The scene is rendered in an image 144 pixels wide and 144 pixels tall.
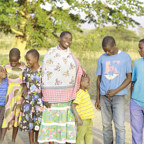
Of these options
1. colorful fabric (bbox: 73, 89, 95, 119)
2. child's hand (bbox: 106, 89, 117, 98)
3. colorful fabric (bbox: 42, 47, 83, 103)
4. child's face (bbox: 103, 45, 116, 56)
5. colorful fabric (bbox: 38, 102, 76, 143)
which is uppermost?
child's face (bbox: 103, 45, 116, 56)

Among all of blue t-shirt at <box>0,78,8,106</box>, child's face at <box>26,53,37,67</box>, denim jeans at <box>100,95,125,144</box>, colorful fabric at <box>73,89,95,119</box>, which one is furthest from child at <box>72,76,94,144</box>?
blue t-shirt at <box>0,78,8,106</box>

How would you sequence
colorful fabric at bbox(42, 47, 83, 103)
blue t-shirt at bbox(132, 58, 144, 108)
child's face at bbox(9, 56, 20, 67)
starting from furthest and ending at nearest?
child's face at bbox(9, 56, 20, 67) < colorful fabric at bbox(42, 47, 83, 103) < blue t-shirt at bbox(132, 58, 144, 108)

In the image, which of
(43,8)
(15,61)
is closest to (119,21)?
(43,8)

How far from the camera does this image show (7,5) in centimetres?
1313

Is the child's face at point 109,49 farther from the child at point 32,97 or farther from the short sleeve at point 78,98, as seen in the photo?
the child at point 32,97

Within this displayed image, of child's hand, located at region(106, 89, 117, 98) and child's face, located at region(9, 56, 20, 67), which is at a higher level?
child's face, located at region(9, 56, 20, 67)

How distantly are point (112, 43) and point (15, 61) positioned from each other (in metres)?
1.40

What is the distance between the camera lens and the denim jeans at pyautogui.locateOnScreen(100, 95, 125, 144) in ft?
10.7

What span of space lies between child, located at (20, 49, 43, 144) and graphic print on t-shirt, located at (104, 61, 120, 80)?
88 centimetres

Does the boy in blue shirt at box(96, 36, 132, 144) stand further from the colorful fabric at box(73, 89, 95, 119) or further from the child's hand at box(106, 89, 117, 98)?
the colorful fabric at box(73, 89, 95, 119)

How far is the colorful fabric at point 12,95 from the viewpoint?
3734 mm

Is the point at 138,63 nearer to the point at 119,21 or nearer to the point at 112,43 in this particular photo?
the point at 112,43

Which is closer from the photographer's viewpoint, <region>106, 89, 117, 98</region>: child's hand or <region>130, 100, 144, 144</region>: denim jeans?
<region>130, 100, 144, 144</region>: denim jeans

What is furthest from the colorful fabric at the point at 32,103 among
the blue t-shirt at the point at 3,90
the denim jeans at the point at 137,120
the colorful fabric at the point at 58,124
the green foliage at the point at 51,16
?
the green foliage at the point at 51,16
